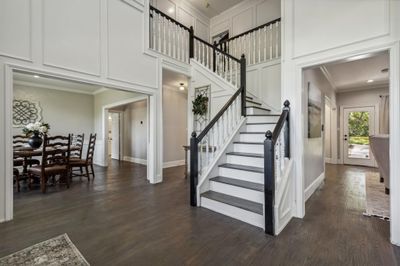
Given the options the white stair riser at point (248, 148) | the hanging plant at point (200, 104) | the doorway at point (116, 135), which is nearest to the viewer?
the white stair riser at point (248, 148)

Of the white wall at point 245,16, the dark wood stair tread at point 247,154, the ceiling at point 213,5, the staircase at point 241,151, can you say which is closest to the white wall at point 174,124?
the staircase at point 241,151

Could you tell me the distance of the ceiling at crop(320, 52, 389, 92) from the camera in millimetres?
4301

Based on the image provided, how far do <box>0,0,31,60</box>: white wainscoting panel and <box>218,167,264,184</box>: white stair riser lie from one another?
134 inches

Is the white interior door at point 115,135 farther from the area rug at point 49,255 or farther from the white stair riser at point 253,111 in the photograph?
the area rug at point 49,255

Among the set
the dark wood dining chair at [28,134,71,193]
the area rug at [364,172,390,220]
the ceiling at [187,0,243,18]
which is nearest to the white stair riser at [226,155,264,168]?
the area rug at [364,172,390,220]

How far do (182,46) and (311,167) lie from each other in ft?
13.9

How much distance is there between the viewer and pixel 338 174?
5336 mm

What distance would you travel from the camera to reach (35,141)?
4.21 meters

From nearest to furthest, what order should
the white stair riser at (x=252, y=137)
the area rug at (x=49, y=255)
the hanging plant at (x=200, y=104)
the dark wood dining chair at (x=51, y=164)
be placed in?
1. the area rug at (x=49, y=255)
2. the white stair riser at (x=252, y=137)
3. the dark wood dining chair at (x=51, y=164)
4. the hanging plant at (x=200, y=104)

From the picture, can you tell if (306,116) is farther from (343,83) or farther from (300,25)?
(343,83)

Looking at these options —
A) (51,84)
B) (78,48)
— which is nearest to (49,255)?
(78,48)

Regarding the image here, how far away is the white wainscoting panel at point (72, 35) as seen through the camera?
2934 millimetres

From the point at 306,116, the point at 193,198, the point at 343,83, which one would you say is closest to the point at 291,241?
the point at 193,198

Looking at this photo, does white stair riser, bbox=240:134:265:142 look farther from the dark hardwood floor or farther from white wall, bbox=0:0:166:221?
white wall, bbox=0:0:166:221
